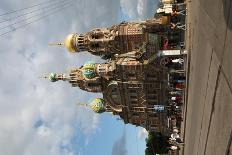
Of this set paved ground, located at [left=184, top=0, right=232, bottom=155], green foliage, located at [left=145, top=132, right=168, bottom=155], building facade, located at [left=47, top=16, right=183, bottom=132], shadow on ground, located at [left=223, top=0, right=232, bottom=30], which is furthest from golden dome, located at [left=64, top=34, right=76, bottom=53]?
shadow on ground, located at [left=223, top=0, right=232, bottom=30]

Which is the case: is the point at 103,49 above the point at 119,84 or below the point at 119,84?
above

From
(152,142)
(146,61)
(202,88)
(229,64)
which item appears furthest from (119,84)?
(229,64)

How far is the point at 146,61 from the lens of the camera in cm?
6938

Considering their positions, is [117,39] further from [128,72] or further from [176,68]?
[176,68]

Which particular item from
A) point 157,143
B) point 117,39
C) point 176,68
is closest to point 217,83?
point 176,68

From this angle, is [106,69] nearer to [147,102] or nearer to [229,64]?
[147,102]

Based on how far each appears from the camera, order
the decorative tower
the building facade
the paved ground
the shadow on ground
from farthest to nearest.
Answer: the decorative tower, the building facade, the paved ground, the shadow on ground

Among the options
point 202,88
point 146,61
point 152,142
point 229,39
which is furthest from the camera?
point 152,142

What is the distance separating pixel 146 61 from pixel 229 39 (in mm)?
55144

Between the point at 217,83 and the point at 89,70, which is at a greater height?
the point at 217,83

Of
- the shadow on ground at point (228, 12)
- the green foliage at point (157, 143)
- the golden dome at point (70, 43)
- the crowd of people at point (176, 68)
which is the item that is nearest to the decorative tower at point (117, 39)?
the golden dome at point (70, 43)

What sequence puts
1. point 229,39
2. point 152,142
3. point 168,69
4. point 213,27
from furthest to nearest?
point 152,142 < point 168,69 < point 213,27 < point 229,39

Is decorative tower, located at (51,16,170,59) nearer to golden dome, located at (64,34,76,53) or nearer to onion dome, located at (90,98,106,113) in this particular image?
golden dome, located at (64,34,76,53)

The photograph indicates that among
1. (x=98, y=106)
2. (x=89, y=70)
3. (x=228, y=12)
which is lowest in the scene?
(x=98, y=106)
